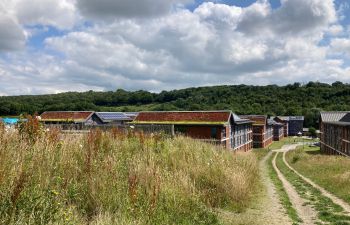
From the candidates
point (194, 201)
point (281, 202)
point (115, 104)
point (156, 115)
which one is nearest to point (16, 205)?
point (194, 201)

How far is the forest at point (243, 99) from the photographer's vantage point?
429ft

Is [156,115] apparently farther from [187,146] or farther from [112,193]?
[112,193]

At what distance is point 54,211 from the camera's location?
6301 millimetres

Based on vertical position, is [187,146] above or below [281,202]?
above

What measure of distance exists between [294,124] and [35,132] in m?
132

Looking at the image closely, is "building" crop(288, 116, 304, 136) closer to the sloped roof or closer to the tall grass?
the sloped roof

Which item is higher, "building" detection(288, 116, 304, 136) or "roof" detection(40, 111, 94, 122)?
"roof" detection(40, 111, 94, 122)

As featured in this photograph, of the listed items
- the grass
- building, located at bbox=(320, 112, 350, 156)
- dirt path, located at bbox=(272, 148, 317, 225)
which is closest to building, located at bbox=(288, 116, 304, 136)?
building, located at bbox=(320, 112, 350, 156)

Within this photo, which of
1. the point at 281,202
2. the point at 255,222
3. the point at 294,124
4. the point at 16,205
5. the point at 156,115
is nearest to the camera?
the point at 16,205

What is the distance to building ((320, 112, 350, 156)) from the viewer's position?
168ft

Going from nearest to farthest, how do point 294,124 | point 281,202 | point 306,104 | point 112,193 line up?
point 112,193
point 281,202
point 294,124
point 306,104

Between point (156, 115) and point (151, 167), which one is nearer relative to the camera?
point (151, 167)

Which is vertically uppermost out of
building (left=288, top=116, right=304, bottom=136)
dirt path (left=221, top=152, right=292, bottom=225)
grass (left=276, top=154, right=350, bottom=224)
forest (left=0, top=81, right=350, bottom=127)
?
forest (left=0, top=81, right=350, bottom=127)

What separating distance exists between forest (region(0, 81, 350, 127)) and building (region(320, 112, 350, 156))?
5655 centimetres
